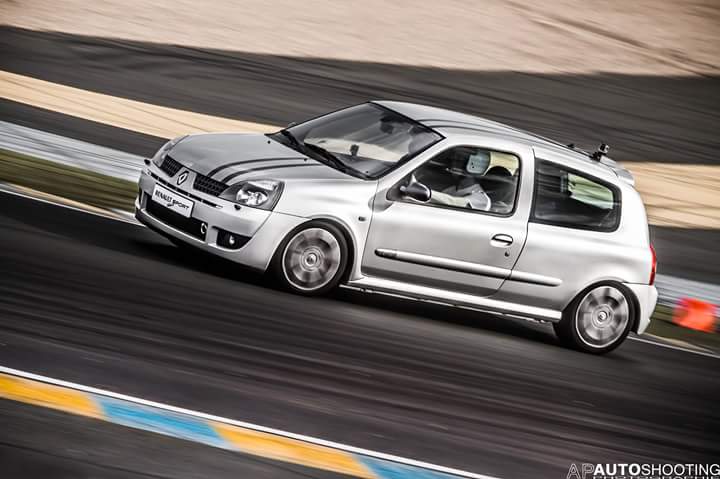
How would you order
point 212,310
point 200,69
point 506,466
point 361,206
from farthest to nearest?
point 200,69
point 361,206
point 212,310
point 506,466

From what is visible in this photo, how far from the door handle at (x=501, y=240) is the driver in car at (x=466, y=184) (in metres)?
0.23

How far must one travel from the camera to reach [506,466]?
648cm

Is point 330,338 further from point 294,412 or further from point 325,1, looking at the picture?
point 325,1

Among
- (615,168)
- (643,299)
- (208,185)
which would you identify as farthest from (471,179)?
(208,185)

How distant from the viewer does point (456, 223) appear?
9430 mm

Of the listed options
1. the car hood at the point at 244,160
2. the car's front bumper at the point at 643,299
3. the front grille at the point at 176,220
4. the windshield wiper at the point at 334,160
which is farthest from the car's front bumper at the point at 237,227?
the car's front bumper at the point at 643,299

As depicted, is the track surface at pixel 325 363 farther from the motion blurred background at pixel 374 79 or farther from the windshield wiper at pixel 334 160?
the motion blurred background at pixel 374 79

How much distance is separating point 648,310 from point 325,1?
580 inches

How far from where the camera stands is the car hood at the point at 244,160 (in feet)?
29.5

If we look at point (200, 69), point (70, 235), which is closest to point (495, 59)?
point (200, 69)

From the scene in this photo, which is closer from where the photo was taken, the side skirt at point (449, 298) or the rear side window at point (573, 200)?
the side skirt at point (449, 298)

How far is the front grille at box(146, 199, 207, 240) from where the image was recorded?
29.4 feet

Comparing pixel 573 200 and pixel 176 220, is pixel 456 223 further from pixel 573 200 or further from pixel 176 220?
pixel 176 220

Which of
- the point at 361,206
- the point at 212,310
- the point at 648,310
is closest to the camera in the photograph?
the point at 212,310
